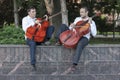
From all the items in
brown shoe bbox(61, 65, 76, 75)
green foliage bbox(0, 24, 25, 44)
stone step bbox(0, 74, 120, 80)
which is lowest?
stone step bbox(0, 74, 120, 80)

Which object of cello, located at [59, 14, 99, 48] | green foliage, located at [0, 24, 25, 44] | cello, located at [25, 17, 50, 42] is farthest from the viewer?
green foliage, located at [0, 24, 25, 44]

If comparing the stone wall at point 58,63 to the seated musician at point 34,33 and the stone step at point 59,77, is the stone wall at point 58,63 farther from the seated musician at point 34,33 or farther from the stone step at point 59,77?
the seated musician at point 34,33

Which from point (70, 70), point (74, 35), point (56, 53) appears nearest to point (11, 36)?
point (56, 53)

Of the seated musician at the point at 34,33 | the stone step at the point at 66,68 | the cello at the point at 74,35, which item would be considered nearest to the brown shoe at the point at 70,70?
the stone step at the point at 66,68

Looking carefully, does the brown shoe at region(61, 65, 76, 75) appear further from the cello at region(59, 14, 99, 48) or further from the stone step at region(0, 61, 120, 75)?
the cello at region(59, 14, 99, 48)

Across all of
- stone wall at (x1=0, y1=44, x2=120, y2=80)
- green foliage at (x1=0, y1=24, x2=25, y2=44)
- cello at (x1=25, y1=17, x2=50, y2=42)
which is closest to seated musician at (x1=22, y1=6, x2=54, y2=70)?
cello at (x1=25, y1=17, x2=50, y2=42)

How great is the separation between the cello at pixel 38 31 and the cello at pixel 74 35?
1.28 ft

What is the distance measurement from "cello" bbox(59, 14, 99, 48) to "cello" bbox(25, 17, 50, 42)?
15.4 inches

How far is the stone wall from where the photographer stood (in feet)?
27.9

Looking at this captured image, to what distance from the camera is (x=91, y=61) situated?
335 inches

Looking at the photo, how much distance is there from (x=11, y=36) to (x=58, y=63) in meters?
1.49

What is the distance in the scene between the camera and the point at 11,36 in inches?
369

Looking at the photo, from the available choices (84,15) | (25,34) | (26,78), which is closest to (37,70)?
(26,78)

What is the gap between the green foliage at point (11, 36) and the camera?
9.14 meters
